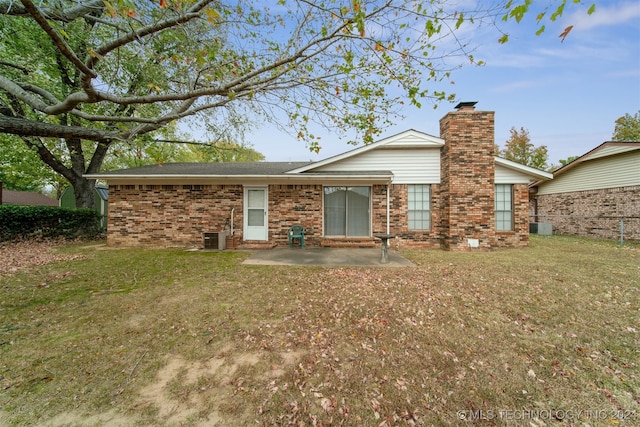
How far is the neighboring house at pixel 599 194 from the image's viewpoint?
11609 mm

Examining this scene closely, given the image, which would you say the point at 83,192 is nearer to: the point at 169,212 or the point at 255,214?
the point at 169,212

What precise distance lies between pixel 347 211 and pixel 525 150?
29549mm

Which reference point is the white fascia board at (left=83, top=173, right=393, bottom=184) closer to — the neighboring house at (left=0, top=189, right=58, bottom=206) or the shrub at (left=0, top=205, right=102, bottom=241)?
the shrub at (left=0, top=205, right=102, bottom=241)

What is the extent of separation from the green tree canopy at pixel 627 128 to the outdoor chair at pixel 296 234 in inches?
1398

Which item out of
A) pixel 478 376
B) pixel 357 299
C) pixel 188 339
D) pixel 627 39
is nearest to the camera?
pixel 478 376

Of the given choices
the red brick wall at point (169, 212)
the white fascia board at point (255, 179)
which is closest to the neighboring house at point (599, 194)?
the white fascia board at point (255, 179)

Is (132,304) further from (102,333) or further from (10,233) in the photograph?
(10,233)

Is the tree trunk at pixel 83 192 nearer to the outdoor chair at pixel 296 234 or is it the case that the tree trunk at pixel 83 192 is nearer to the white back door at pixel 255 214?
the white back door at pixel 255 214

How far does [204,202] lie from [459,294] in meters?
8.78

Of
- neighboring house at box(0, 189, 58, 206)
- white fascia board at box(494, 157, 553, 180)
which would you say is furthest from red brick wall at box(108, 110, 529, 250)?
neighboring house at box(0, 189, 58, 206)

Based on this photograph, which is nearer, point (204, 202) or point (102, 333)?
point (102, 333)

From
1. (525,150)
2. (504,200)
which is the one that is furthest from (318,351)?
(525,150)

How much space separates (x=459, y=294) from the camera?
4.55 metres

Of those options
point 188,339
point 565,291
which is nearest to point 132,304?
point 188,339
